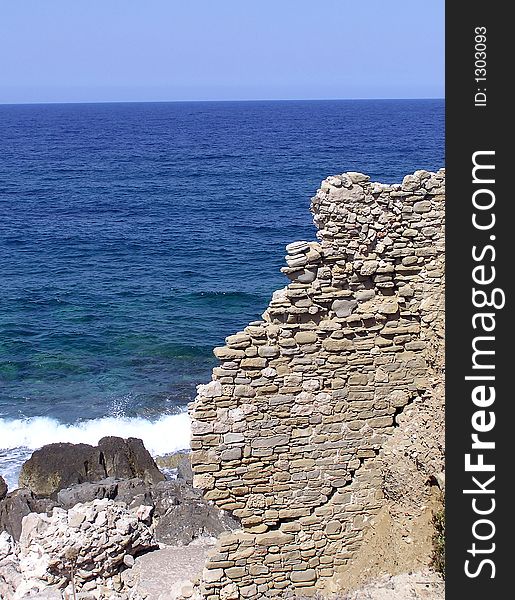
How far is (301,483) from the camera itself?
1048cm

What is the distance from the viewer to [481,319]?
7.96 meters

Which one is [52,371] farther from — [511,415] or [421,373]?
[511,415]

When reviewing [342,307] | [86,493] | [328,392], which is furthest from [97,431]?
[342,307]

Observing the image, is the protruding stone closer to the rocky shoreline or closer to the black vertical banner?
the black vertical banner

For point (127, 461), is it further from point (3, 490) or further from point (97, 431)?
point (97, 431)

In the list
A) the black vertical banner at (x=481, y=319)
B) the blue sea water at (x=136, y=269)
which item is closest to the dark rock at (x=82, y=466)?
the blue sea water at (x=136, y=269)

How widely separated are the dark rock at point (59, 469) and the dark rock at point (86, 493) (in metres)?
1.18

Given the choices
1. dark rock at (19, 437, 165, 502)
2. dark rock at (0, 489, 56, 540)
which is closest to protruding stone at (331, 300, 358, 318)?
dark rock at (0, 489, 56, 540)

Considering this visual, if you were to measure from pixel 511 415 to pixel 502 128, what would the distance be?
302 centimetres

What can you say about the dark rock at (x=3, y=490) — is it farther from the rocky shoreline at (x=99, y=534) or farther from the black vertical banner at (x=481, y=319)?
the black vertical banner at (x=481, y=319)

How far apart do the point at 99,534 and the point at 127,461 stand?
302 inches

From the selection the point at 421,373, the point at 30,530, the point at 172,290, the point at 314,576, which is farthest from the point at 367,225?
the point at 172,290

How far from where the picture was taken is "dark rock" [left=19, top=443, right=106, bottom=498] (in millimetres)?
20578

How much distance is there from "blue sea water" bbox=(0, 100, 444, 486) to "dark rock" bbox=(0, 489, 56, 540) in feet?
15.0
